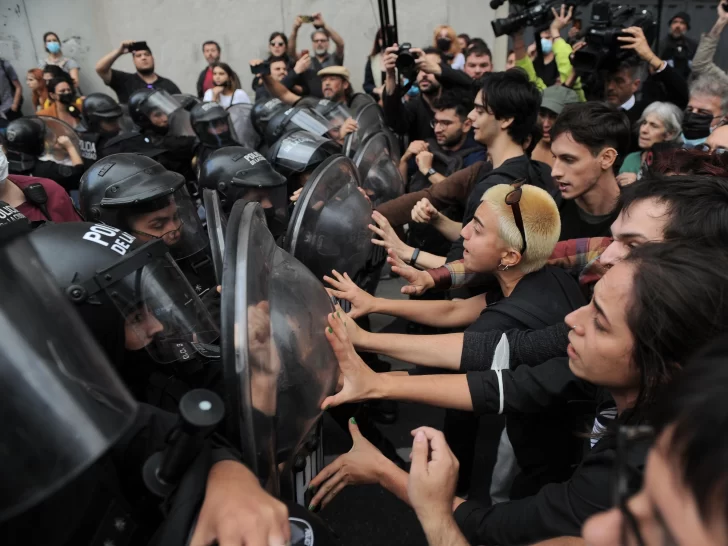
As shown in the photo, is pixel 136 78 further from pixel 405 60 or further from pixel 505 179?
pixel 505 179

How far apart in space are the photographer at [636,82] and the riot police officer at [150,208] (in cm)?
335

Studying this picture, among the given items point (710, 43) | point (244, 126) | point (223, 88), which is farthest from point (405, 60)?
point (223, 88)

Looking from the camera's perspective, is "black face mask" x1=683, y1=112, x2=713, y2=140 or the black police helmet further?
"black face mask" x1=683, y1=112, x2=713, y2=140

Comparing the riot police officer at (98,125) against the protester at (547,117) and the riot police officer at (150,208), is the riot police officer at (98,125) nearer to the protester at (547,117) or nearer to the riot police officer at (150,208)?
the riot police officer at (150,208)

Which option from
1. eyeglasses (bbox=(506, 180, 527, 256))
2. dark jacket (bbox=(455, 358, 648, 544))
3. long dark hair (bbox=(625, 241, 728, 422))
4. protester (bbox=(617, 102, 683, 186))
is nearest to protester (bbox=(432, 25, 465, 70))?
protester (bbox=(617, 102, 683, 186))

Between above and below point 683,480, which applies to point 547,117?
below

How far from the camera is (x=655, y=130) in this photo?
373 cm

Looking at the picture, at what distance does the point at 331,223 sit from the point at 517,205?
2.58 ft

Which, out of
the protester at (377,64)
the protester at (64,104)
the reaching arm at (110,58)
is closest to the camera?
the protester at (377,64)

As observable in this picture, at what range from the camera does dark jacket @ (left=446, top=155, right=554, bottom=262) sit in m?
2.62

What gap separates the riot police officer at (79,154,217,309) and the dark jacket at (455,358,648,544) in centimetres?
119

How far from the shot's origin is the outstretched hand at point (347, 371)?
147 centimetres

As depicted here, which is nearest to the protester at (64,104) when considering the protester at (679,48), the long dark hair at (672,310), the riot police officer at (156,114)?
the riot police officer at (156,114)

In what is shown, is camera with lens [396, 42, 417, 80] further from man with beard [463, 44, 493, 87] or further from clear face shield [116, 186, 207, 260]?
clear face shield [116, 186, 207, 260]
